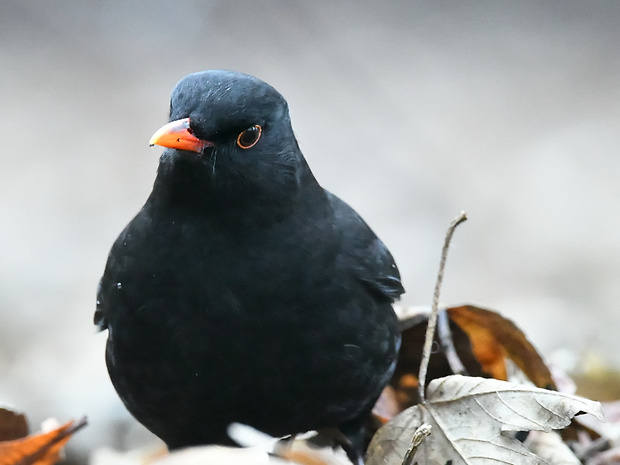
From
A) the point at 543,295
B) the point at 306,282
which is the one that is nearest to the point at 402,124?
the point at 543,295

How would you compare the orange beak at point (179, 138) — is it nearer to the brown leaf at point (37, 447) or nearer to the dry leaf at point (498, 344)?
the brown leaf at point (37, 447)

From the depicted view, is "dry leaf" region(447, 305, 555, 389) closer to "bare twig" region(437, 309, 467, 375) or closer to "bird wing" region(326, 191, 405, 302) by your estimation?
"bare twig" region(437, 309, 467, 375)

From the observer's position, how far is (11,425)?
9.28ft

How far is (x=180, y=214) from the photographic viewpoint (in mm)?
2746

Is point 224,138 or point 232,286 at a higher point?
point 224,138

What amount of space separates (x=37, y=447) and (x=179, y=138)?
0.93 metres

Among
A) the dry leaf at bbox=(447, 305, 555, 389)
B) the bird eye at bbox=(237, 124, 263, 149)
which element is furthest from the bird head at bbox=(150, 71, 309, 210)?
the dry leaf at bbox=(447, 305, 555, 389)

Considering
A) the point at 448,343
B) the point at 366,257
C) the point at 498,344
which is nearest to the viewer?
the point at 366,257

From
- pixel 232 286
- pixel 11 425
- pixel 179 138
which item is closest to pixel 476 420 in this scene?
pixel 232 286

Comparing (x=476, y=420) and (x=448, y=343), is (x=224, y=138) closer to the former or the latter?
(x=476, y=420)

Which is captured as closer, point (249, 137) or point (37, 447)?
point (37, 447)

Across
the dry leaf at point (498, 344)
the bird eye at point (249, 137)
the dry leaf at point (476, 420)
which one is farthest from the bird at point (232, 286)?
the dry leaf at point (498, 344)

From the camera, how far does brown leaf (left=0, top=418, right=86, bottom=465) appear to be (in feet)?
8.22

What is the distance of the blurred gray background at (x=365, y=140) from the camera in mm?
4965
